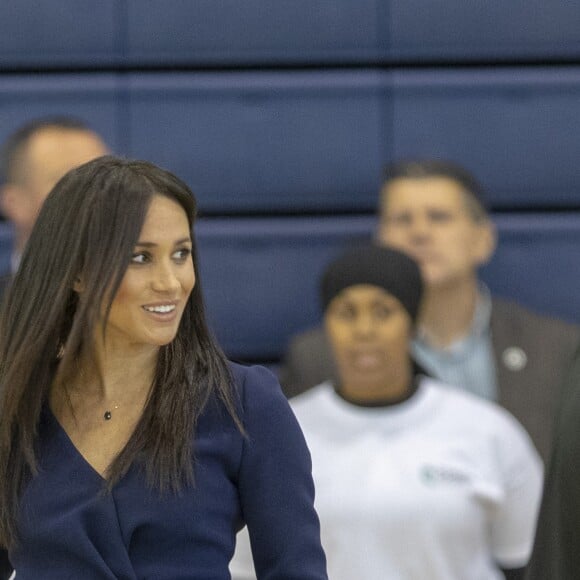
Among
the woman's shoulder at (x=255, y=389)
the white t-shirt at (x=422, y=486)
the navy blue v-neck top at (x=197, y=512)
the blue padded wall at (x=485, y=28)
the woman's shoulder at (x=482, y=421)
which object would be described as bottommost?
the white t-shirt at (x=422, y=486)

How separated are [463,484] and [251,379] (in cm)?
155

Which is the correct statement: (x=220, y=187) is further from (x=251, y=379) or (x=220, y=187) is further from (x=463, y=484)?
(x=251, y=379)

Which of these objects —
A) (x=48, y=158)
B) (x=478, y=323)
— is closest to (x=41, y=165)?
(x=48, y=158)

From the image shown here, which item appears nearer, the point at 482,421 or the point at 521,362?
the point at 482,421

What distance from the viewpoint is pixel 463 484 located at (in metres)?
4.08

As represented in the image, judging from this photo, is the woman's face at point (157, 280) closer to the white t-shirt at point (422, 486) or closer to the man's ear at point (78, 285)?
the man's ear at point (78, 285)

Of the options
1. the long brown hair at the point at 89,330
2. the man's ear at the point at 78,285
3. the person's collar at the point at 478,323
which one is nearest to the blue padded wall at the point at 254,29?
the person's collar at the point at 478,323

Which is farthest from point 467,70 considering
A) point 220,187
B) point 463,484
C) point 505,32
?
point 463,484

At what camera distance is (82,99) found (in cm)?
532

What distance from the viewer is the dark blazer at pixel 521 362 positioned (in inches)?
183

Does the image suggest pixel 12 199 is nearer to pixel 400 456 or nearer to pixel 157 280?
pixel 400 456

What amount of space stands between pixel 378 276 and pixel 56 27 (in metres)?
1.46

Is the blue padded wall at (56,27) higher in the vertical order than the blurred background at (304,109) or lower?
higher

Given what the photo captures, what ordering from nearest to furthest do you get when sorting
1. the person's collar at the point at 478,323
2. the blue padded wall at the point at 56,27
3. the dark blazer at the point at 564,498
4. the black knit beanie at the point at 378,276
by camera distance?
the dark blazer at the point at 564,498, the black knit beanie at the point at 378,276, the person's collar at the point at 478,323, the blue padded wall at the point at 56,27
